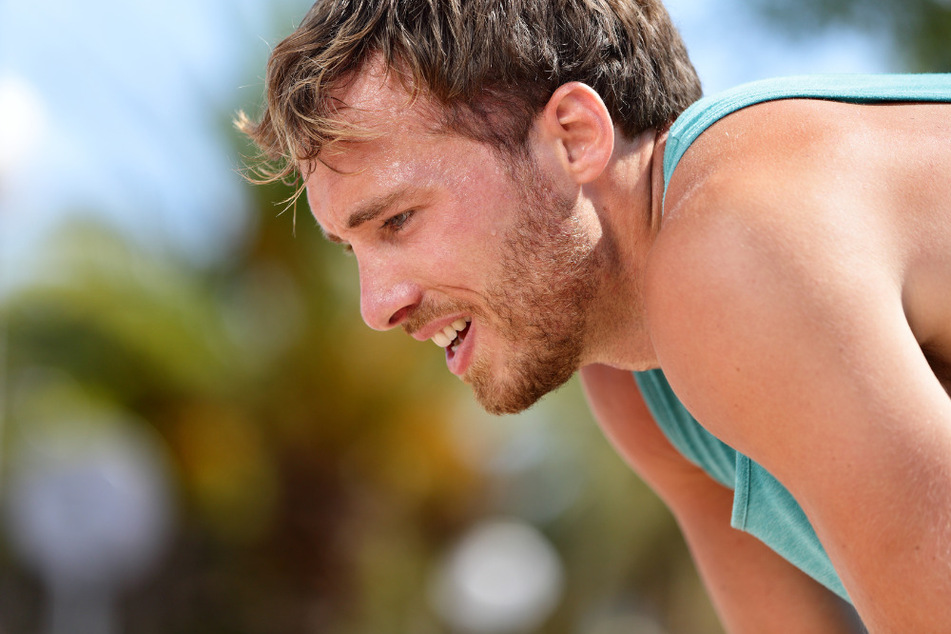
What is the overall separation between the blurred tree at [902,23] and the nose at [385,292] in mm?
3128

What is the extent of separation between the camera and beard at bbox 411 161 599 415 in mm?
1895

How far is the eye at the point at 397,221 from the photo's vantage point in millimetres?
1887

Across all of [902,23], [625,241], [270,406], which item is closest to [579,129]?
[625,241]

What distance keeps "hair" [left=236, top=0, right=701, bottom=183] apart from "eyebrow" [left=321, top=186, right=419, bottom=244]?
12 cm

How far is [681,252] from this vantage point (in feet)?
4.74

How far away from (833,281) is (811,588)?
49.6 inches

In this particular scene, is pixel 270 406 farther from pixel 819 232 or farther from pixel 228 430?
pixel 819 232

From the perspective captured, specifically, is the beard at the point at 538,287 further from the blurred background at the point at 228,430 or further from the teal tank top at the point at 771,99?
the blurred background at the point at 228,430

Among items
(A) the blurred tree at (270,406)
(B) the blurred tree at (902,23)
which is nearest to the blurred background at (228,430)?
(A) the blurred tree at (270,406)

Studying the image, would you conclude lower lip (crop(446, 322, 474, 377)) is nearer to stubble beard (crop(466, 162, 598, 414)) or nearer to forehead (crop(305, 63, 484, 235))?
stubble beard (crop(466, 162, 598, 414))

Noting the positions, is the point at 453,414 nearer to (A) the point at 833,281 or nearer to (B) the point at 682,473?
(B) the point at 682,473

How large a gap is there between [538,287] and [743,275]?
0.61 m

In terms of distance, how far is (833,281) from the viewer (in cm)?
129

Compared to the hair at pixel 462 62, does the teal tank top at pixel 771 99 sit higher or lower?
lower
